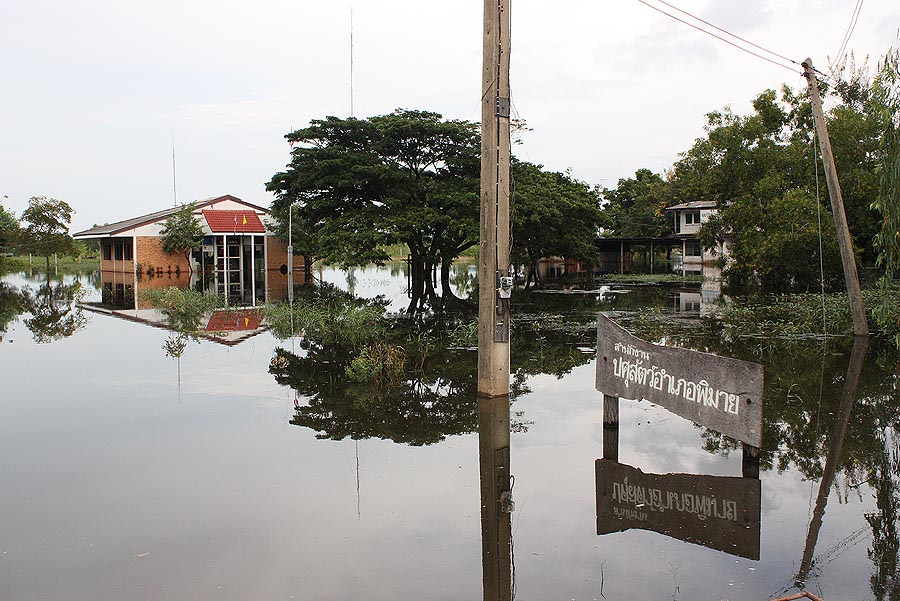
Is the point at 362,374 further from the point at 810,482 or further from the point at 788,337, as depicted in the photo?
the point at 788,337

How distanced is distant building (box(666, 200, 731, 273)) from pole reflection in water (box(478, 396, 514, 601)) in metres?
46.0

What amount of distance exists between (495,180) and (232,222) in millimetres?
43900

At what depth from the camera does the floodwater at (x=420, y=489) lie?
16.6 ft

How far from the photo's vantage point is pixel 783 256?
2744 cm

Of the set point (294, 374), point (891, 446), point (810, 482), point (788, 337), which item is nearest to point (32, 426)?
point (294, 374)

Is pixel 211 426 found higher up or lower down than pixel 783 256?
lower down

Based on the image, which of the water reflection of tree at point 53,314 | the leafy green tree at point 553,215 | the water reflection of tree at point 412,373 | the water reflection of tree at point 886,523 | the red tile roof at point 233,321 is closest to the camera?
the water reflection of tree at point 886,523

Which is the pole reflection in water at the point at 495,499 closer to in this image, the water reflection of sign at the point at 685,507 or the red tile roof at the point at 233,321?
the water reflection of sign at the point at 685,507

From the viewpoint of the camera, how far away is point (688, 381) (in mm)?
7051

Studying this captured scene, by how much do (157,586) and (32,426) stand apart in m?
5.46

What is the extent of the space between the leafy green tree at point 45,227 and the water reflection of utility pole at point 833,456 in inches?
2236

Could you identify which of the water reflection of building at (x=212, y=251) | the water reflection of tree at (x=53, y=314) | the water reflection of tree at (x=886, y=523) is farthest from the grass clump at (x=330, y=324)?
the water reflection of building at (x=212, y=251)

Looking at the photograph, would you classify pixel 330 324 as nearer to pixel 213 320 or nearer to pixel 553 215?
pixel 213 320

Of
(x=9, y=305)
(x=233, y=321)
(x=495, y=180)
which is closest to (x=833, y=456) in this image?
(x=495, y=180)
